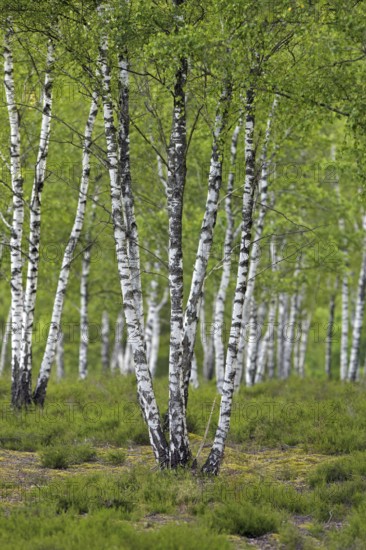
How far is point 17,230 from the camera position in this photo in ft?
49.0

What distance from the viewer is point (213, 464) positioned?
32.6 ft

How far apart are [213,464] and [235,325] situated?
213 centimetres

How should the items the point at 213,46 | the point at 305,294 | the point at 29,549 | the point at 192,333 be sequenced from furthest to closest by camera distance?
the point at 305,294 < the point at 192,333 < the point at 213,46 < the point at 29,549

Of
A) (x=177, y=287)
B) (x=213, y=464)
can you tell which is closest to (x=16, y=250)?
(x=177, y=287)

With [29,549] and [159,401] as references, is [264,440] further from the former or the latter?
[29,549]

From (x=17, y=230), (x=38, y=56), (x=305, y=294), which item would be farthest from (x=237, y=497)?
(x=305, y=294)

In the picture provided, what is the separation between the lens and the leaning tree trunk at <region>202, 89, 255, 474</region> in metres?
10.0

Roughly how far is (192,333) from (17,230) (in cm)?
531

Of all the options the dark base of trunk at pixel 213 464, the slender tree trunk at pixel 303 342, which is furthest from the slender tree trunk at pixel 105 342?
the dark base of trunk at pixel 213 464

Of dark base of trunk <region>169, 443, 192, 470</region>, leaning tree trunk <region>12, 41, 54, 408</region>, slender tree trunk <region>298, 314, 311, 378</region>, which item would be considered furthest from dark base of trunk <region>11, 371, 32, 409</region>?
slender tree trunk <region>298, 314, 311, 378</region>

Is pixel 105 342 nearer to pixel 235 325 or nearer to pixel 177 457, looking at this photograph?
pixel 177 457

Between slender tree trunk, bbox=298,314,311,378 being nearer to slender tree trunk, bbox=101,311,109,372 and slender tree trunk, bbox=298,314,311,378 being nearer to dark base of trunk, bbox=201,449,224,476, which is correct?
slender tree trunk, bbox=101,311,109,372

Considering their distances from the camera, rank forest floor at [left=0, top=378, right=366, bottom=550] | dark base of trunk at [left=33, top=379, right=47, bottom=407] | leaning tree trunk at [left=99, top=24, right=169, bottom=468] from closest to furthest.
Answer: forest floor at [left=0, top=378, right=366, bottom=550] < leaning tree trunk at [left=99, top=24, right=169, bottom=468] < dark base of trunk at [left=33, top=379, right=47, bottom=407]

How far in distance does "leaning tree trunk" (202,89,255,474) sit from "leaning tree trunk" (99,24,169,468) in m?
0.83
